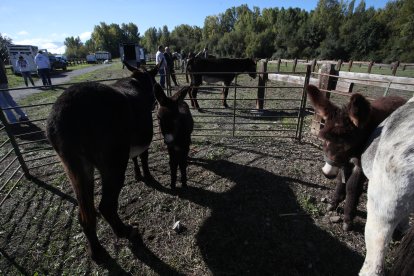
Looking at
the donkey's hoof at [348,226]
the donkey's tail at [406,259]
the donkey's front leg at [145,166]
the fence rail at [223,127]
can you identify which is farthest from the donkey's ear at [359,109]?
the donkey's front leg at [145,166]

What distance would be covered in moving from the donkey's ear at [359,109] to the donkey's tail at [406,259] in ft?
3.78

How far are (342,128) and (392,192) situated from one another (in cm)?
90

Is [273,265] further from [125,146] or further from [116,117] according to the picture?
[116,117]

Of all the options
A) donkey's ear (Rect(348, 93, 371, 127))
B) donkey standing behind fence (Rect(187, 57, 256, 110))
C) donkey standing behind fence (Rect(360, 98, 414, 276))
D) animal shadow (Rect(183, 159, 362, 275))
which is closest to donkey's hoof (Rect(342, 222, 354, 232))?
animal shadow (Rect(183, 159, 362, 275))

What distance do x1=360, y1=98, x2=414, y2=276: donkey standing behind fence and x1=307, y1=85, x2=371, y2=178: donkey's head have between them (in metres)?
0.27

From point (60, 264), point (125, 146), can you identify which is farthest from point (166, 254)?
point (125, 146)

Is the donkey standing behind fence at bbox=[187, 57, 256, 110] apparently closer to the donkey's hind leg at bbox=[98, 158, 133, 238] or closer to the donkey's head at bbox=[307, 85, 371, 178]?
the donkey's hind leg at bbox=[98, 158, 133, 238]

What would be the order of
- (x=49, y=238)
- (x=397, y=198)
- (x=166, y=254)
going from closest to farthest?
A: (x=397, y=198)
(x=166, y=254)
(x=49, y=238)

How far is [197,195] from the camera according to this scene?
3.92m

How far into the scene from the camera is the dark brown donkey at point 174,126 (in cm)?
344

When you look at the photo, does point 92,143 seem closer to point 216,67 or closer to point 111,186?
point 111,186

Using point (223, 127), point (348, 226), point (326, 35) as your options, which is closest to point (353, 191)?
point (348, 226)

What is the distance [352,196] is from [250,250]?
5.04ft

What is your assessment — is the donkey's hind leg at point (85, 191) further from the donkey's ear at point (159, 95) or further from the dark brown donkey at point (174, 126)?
the donkey's ear at point (159, 95)
